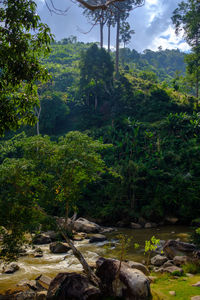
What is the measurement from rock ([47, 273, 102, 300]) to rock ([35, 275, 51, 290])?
1.55 metres

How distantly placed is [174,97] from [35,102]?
31236mm

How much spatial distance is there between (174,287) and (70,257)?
6.00m

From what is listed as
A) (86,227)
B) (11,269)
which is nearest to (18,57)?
(11,269)

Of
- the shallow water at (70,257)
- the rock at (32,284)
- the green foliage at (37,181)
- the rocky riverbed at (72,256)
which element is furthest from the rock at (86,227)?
the rock at (32,284)

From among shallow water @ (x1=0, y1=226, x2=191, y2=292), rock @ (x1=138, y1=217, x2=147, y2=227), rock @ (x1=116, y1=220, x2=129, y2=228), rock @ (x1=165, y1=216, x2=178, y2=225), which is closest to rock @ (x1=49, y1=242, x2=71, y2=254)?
shallow water @ (x1=0, y1=226, x2=191, y2=292)

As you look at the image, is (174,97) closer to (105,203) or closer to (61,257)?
(105,203)

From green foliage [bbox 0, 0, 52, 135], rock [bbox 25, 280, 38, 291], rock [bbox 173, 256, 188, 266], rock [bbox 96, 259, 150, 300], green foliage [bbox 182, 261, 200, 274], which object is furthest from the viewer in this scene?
rock [bbox 173, 256, 188, 266]

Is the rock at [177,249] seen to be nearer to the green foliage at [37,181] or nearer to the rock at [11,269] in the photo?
the green foliage at [37,181]

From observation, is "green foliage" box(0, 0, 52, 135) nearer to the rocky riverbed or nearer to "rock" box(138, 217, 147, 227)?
the rocky riverbed

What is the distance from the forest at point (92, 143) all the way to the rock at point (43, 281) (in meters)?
1.73

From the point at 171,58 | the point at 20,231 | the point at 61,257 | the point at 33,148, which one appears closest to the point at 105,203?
the point at 61,257

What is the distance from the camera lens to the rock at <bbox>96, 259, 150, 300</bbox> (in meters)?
6.36

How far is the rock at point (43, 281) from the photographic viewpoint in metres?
8.34

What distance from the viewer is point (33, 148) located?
9.33 meters
